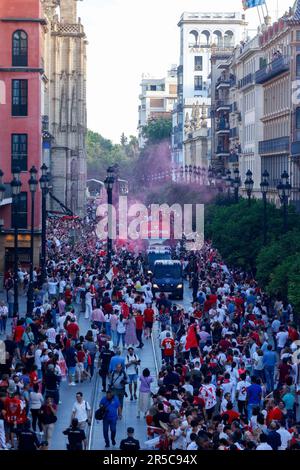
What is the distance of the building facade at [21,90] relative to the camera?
63.2 m

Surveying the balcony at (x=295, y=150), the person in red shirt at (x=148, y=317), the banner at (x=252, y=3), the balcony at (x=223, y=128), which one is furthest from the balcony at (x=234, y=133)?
the person in red shirt at (x=148, y=317)

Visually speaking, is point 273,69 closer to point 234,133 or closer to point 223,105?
point 234,133

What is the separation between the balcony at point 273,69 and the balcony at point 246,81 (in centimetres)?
512

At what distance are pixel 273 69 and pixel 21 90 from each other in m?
27.2

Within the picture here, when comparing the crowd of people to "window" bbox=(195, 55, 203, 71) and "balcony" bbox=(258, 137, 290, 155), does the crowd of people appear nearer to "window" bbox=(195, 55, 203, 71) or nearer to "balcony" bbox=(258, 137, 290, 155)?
"balcony" bbox=(258, 137, 290, 155)

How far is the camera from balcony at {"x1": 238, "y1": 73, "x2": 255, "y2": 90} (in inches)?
3966

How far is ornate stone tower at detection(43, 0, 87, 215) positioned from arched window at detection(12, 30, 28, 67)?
4406cm

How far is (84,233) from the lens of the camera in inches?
3903

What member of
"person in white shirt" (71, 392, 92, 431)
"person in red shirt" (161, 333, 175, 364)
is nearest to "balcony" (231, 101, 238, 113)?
"person in red shirt" (161, 333, 175, 364)

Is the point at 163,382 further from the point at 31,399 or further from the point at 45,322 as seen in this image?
the point at 45,322

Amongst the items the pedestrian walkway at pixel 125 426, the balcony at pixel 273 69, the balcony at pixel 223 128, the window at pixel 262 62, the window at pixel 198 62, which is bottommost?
the pedestrian walkway at pixel 125 426

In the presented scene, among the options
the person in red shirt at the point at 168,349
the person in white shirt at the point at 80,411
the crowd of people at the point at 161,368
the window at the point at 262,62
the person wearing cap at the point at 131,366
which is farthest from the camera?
the window at the point at 262,62

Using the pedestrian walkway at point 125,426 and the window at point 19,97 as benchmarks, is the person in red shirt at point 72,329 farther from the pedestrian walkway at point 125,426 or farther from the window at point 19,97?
the window at point 19,97

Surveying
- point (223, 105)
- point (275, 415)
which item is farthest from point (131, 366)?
point (223, 105)
